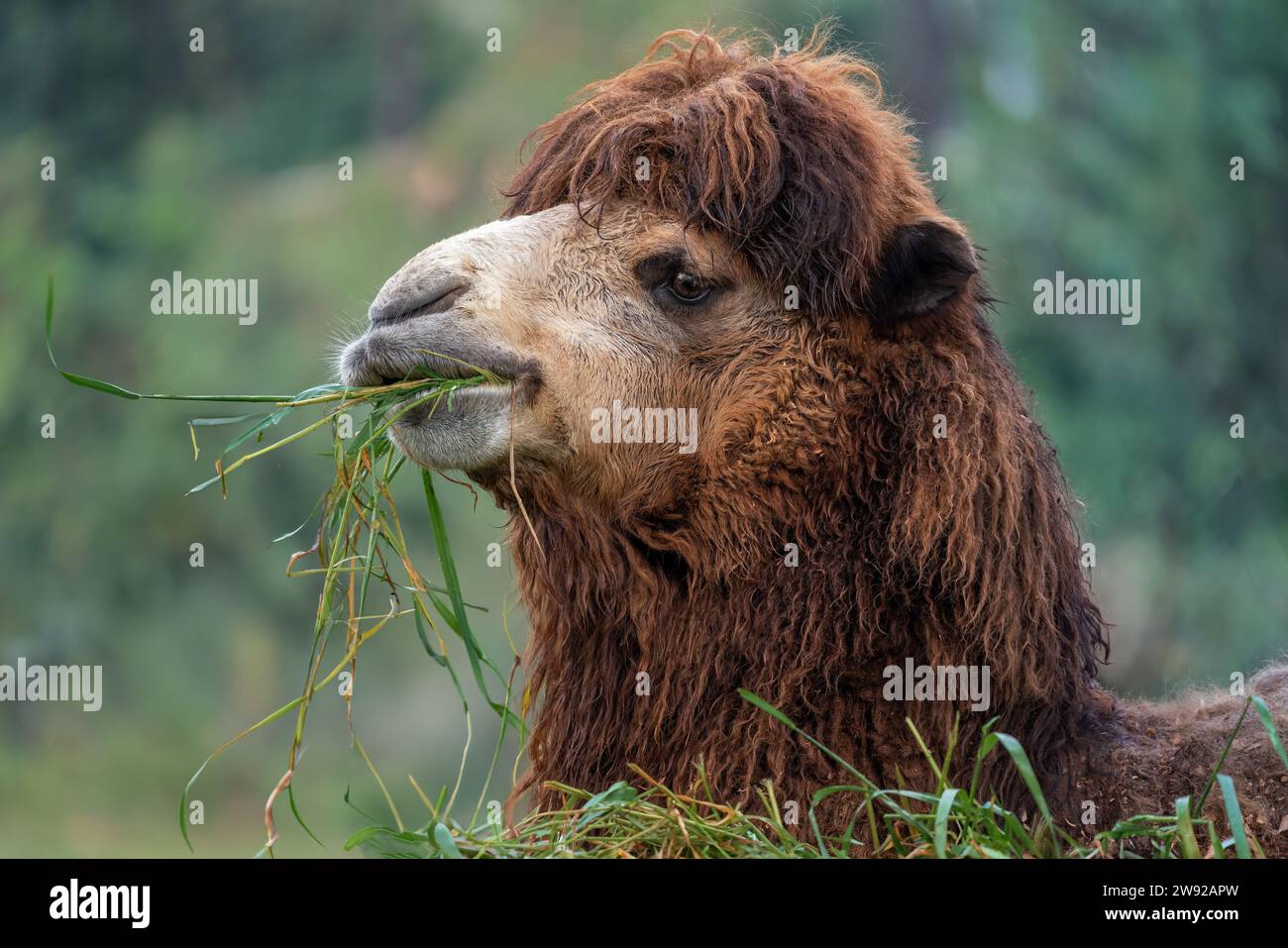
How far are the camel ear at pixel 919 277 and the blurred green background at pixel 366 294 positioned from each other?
6.57 meters

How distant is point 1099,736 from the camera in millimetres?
3641

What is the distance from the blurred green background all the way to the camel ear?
657cm

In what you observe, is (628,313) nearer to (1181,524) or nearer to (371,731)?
(1181,524)

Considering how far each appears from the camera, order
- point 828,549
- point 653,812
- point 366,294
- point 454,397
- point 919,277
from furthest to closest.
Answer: point 366,294, point 919,277, point 828,549, point 454,397, point 653,812

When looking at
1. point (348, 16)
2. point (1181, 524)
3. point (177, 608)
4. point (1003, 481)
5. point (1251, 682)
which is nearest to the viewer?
point (1003, 481)

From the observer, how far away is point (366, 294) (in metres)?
13.5

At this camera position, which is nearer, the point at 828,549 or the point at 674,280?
the point at 828,549

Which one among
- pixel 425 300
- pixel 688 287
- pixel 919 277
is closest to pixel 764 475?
pixel 688 287

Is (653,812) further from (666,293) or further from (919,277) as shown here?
(919,277)

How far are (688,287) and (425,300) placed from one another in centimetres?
67

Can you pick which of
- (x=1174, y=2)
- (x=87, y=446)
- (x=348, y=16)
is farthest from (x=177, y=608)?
(x=1174, y=2)

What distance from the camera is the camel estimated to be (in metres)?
3.53

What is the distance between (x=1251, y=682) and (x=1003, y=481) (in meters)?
1.04

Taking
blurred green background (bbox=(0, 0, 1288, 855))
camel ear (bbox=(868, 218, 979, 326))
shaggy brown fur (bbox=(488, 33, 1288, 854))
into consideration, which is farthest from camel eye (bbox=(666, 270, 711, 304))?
blurred green background (bbox=(0, 0, 1288, 855))
